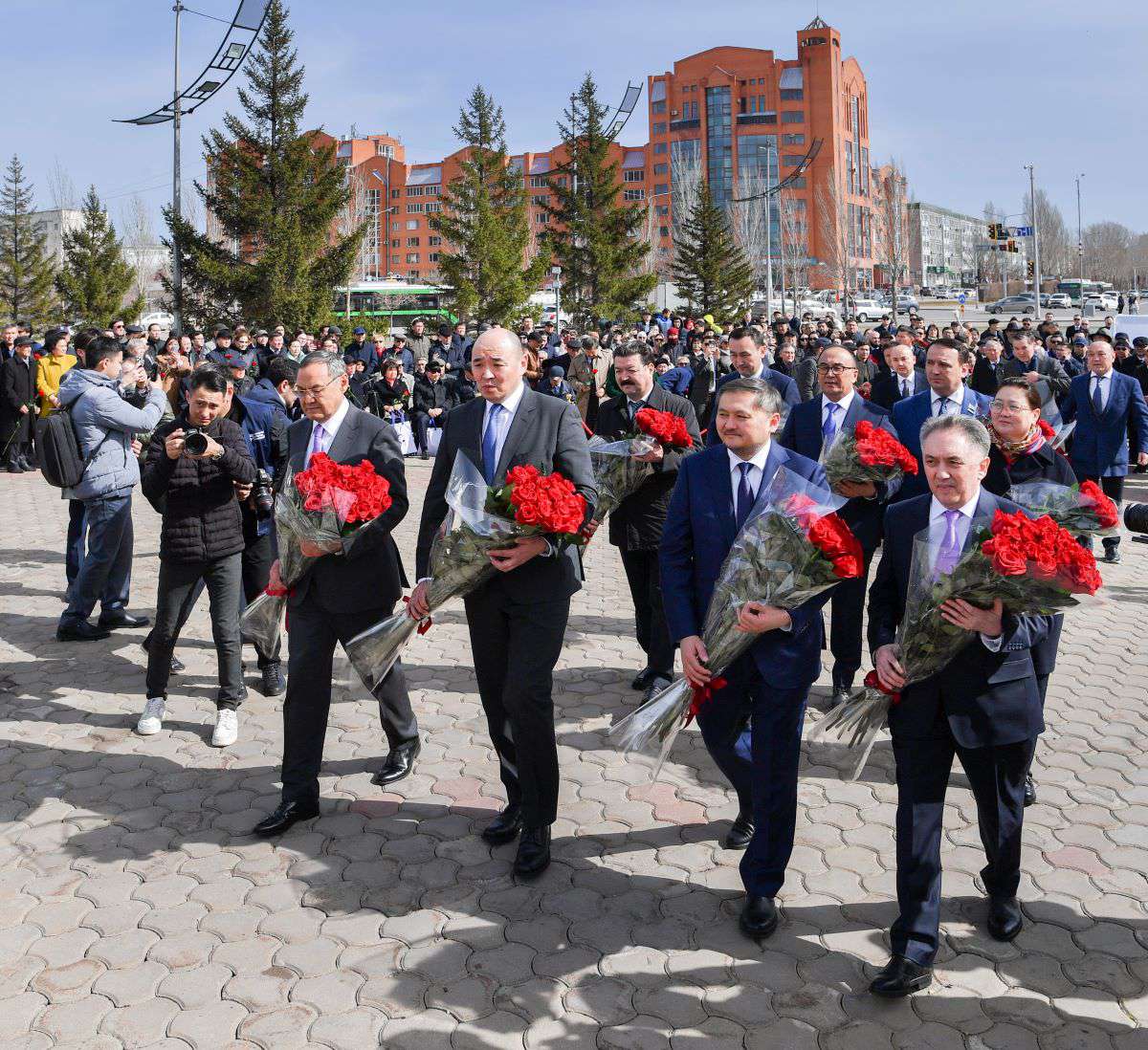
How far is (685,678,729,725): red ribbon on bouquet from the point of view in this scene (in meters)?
4.05

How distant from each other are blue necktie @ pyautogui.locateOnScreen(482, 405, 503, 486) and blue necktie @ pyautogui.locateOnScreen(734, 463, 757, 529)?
1.09 metres

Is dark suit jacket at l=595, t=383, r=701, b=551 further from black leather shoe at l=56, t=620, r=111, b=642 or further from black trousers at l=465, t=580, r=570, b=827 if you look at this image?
black leather shoe at l=56, t=620, r=111, b=642

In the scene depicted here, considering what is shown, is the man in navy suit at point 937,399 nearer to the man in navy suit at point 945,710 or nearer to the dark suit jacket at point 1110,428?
the man in navy suit at point 945,710

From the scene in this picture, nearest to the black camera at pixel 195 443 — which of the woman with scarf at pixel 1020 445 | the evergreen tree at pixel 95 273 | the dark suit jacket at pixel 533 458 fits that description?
the dark suit jacket at pixel 533 458

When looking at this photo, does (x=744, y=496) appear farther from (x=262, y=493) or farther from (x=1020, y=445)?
(x=262, y=493)

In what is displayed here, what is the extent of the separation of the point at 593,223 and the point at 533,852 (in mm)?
44263

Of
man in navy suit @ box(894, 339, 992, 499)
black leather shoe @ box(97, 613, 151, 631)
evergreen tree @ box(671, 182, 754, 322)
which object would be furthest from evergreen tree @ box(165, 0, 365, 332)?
man in navy suit @ box(894, 339, 992, 499)

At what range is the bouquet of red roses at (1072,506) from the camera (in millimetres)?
3619

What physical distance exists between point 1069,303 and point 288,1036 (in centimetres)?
8529

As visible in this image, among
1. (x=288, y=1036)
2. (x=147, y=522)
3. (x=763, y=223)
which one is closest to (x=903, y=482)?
(x=288, y=1036)

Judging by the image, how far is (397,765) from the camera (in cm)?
546

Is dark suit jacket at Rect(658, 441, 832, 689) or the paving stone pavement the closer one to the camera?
the paving stone pavement

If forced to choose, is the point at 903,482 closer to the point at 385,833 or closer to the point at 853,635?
the point at 853,635

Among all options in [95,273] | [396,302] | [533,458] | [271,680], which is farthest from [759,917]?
[396,302]
